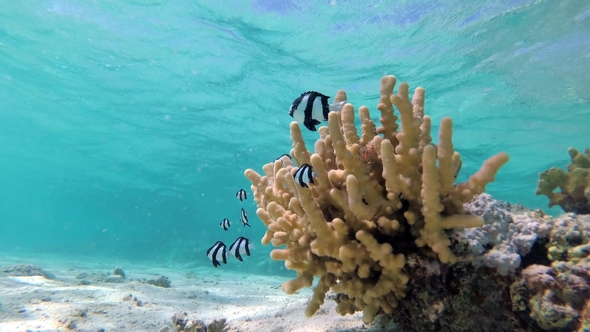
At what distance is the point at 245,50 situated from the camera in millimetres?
16172

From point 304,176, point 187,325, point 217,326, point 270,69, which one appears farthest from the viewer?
point 270,69

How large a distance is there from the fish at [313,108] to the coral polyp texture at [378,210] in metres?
0.34

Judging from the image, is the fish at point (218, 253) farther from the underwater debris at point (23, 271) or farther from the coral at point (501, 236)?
the underwater debris at point (23, 271)

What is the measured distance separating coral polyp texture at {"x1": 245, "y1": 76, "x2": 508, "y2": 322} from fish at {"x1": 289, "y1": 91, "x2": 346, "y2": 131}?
0.34 meters

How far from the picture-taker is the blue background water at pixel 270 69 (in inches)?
520

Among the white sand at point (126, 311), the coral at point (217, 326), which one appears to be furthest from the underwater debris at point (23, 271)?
the coral at point (217, 326)

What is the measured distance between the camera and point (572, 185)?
4285mm

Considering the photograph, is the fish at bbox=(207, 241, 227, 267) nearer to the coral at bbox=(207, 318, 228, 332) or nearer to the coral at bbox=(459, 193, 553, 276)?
the coral at bbox=(207, 318, 228, 332)

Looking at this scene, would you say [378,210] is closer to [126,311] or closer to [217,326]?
[217,326]

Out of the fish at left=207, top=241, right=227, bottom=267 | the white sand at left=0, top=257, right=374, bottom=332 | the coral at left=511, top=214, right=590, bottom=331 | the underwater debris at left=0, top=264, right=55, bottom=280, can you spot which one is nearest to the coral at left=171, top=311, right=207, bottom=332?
the white sand at left=0, top=257, right=374, bottom=332

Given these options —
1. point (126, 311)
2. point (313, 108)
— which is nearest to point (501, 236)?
point (313, 108)

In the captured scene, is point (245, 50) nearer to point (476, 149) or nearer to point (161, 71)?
point (161, 71)

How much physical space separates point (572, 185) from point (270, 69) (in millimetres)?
15086

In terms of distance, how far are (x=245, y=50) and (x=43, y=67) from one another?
1366 centimetres
